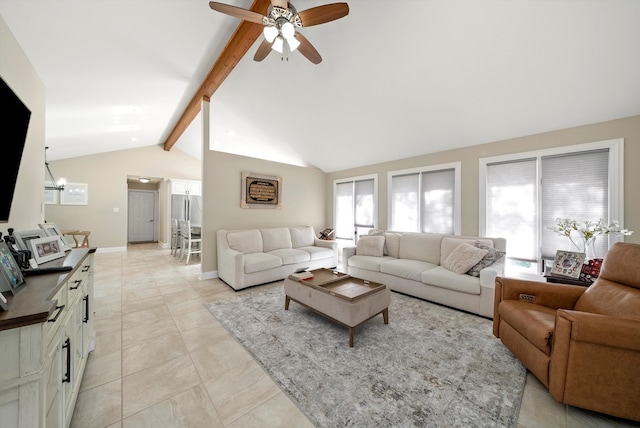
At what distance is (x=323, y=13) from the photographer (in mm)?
1831

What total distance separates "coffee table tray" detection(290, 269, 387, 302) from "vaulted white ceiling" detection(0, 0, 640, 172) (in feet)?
8.32

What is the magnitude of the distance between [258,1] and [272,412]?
3410 mm

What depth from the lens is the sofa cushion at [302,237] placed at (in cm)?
505

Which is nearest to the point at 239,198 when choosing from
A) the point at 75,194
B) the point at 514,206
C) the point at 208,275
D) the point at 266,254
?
the point at 266,254

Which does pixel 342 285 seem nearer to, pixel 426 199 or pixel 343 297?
pixel 343 297

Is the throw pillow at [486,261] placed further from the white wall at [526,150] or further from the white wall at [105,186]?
the white wall at [105,186]

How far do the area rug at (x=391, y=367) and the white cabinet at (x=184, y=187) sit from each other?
5728 millimetres

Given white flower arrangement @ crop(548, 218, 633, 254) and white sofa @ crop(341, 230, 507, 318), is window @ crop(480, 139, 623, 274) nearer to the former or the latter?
white flower arrangement @ crop(548, 218, 633, 254)

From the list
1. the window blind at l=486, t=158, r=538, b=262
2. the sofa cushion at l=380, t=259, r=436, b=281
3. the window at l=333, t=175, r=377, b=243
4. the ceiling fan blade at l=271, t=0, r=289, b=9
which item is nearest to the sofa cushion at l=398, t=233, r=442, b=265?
the sofa cushion at l=380, t=259, r=436, b=281

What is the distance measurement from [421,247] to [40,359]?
4.01 m

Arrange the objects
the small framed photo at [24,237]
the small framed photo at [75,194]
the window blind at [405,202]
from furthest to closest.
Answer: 1. the small framed photo at [75,194]
2. the window blind at [405,202]
3. the small framed photo at [24,237]

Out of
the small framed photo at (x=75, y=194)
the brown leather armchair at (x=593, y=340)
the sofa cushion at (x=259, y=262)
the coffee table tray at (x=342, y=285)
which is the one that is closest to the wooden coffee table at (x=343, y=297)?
the coffee table tray at (x=342, y=285)

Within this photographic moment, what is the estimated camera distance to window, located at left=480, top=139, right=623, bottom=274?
8.87 ft

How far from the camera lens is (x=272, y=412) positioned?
4.67 feet
